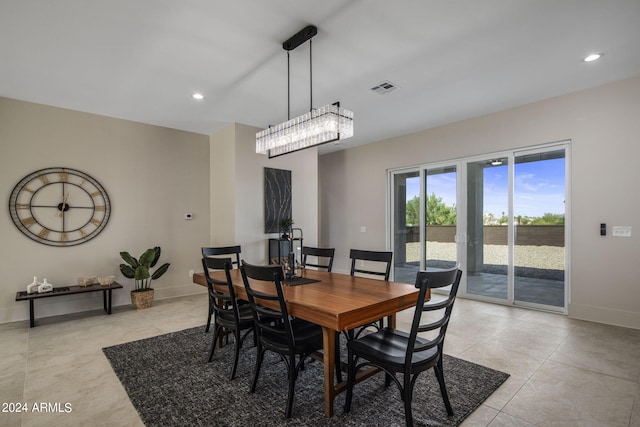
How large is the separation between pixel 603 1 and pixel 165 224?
19.1 feet

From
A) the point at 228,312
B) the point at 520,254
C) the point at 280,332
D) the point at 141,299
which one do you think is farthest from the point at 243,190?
the point at 520,254

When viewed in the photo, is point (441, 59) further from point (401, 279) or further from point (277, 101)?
point (401, 279)

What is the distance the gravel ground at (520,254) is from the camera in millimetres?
4293

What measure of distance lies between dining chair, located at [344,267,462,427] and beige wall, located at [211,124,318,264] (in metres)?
3.35

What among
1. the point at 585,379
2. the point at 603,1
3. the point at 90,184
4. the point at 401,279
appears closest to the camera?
the point at 603,1

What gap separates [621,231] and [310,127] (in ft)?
12.7

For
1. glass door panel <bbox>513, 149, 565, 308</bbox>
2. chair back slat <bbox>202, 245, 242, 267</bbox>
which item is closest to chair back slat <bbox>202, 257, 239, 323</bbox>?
chair back slat <bbox>202, 245, 242, 267</bbox>

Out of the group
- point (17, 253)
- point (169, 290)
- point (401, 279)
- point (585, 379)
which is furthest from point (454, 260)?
point (17, 253)

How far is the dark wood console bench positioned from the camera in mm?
3830

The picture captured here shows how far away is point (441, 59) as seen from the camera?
3156mm

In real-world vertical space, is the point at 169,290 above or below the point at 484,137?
below

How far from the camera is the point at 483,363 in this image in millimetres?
2766

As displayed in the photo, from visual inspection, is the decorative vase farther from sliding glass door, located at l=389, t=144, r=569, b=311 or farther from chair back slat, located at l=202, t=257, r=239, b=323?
sliding glass door, located at l=389, t=144, r=569, b=311

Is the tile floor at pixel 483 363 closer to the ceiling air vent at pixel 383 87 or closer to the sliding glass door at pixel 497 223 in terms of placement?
the sliding glass door at pixel 497 223
